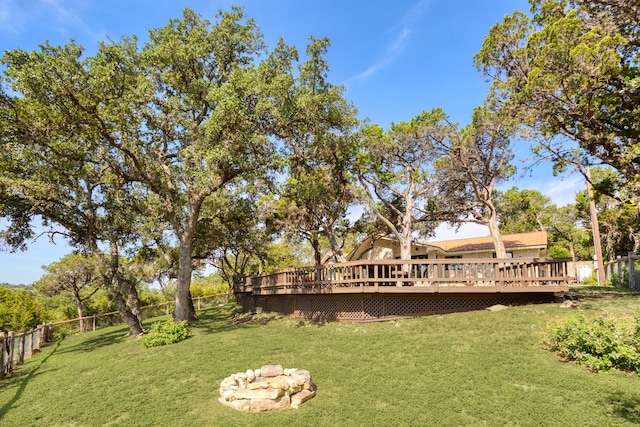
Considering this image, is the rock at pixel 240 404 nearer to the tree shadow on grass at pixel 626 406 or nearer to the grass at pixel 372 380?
the grass at pixel 372 380

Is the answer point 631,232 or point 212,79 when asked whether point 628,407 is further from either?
point 631,232

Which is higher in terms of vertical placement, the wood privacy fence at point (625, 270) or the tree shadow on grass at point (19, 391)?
the wood privacy fence at point (625, 270)

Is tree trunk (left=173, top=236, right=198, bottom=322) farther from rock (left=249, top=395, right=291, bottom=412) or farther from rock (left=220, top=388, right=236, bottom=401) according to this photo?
rock (left=249, top=395, right=291, bottom=412)

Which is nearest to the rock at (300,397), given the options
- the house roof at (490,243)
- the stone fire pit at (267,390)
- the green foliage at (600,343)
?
the stone fire pit at (267,390)

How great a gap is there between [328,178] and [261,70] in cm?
726

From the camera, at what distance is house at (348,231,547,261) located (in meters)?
26.1

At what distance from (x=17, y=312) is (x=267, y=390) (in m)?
20.4

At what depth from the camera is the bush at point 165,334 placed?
12844 mm

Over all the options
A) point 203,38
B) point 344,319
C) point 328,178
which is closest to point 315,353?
point 344,319

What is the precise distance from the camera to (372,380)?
7.75m

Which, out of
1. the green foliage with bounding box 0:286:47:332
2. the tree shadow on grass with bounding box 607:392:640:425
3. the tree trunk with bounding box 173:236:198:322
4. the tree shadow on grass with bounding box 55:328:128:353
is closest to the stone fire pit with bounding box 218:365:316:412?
the tree shadow on grass with bounding box 607:392:640:425

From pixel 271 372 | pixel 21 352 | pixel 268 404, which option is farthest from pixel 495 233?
pixel 21 352

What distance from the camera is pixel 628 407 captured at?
5754 millimetres

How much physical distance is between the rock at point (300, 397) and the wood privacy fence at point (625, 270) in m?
19.6
